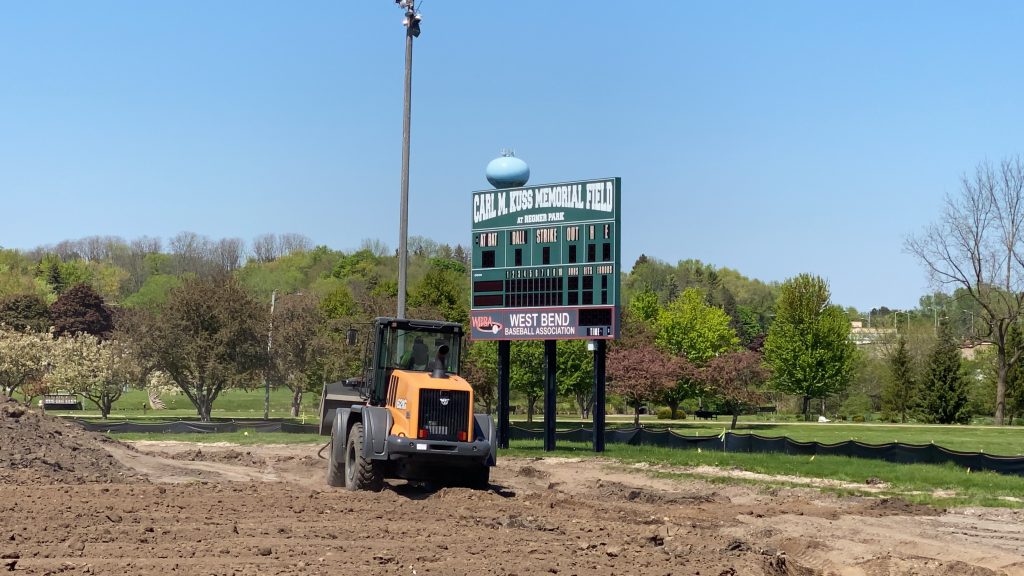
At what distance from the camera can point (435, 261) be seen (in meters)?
128

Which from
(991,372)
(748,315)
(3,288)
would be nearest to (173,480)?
(991,372)

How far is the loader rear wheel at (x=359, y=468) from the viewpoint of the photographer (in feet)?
62.6

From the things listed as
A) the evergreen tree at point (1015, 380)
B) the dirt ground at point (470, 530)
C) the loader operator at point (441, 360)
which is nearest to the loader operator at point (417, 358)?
the loader operator at point (441, 360)

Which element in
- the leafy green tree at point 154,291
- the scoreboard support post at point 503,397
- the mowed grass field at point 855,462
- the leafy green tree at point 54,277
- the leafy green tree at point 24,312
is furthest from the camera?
the leafy green tree at point 54,277

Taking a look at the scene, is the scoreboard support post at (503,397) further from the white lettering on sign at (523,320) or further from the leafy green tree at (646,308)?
the leafy green tree at (646,308)

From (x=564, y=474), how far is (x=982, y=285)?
5534 cm

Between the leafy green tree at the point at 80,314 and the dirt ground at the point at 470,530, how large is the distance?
82817 mm

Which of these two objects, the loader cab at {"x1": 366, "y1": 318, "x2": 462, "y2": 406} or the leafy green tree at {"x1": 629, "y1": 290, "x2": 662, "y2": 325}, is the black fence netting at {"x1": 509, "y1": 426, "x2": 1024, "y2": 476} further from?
the leafy green tree at {"x1": 629, "y1": 290, "x2": 662, "y2": 325}

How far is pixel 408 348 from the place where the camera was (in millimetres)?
20094

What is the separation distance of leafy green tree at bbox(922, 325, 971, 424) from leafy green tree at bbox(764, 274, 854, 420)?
815cm

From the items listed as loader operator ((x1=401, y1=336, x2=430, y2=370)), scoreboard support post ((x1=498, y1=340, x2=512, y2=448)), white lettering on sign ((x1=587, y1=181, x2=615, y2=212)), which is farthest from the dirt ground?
scoreboard support post ((x1=498, y1=340, x2=512, y2=448))

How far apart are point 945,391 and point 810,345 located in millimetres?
10421

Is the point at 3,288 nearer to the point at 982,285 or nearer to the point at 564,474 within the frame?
the point at 982,285

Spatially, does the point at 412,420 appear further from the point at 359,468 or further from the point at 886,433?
the point at 886,433
